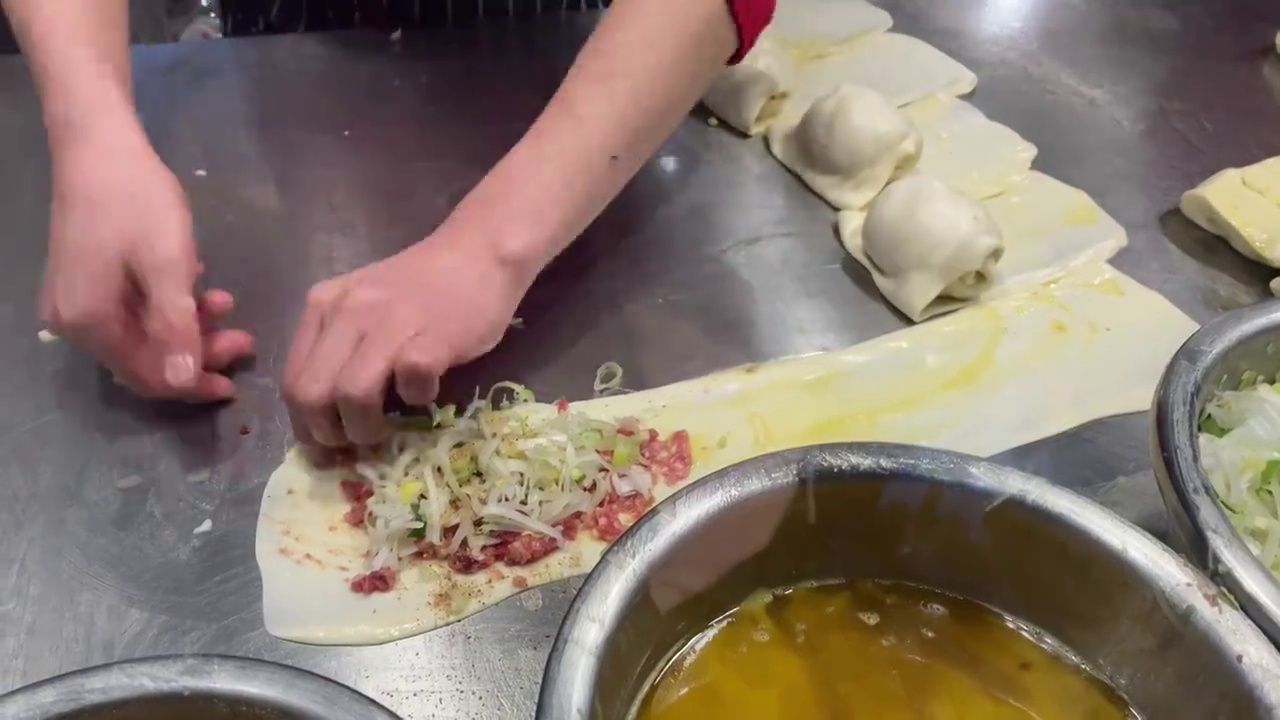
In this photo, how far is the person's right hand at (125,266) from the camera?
35.1 inches

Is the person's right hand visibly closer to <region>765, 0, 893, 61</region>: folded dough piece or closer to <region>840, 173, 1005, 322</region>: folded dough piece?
<region>840, 173, 1005, 322</region>: folded dough piece

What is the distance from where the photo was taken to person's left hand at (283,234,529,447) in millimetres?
877

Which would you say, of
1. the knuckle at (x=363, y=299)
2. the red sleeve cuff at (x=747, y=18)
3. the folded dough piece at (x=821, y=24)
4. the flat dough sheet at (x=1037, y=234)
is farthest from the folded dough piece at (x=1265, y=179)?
the knuckle at (x=363, y=299)

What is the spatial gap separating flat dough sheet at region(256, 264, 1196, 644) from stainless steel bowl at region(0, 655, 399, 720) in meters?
0.18

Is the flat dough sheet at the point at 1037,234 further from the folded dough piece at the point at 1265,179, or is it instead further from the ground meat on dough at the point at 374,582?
the ground meat on dough at the point at 374,582

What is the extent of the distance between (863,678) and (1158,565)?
205mm

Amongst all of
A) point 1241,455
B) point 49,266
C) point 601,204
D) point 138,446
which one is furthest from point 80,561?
point 1241,455

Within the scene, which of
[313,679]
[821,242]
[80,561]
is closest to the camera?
[313,679]

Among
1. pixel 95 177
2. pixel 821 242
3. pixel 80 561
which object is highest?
pixel 95 177

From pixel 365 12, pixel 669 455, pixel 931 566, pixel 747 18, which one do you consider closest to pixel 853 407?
pixel 669 455

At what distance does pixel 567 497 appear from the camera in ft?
2.98

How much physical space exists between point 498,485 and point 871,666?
362 mm

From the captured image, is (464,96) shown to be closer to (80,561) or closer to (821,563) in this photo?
(80,561)

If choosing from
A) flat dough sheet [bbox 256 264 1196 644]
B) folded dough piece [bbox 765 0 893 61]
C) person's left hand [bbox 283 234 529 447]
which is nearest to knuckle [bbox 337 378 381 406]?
person's left hand [bbox 283 234 529 447]
